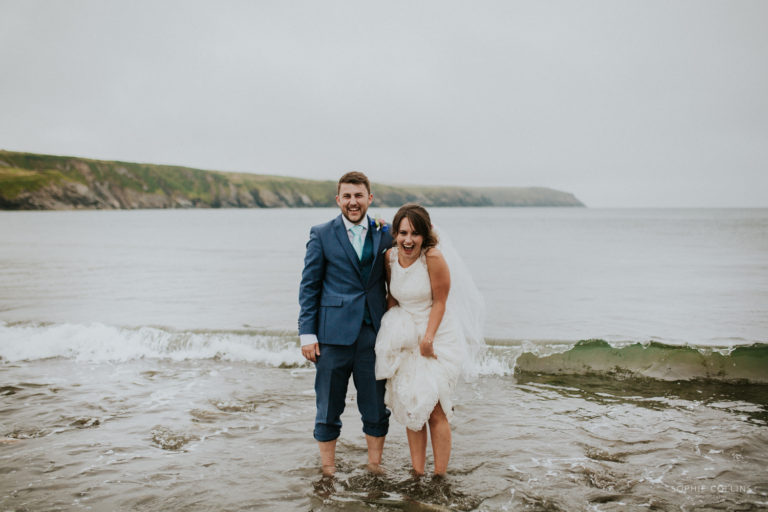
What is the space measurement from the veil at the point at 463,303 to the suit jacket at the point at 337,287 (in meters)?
0.64

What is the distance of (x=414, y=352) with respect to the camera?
446 centimetres

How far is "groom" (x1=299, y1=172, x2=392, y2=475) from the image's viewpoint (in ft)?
14.3

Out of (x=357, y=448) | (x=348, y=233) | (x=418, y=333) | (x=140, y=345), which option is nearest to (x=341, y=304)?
(x=348, y=233)

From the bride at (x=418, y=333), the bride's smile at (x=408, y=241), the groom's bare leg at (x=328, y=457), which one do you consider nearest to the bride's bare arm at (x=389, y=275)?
the bride at (x=418, y=333)

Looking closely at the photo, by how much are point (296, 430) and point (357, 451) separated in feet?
3.44

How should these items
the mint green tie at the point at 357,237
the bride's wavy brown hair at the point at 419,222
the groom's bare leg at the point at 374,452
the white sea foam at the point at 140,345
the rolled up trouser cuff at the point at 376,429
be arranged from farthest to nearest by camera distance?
1. the white sea foam at the point at 140,345
2. the groom's bare leg at the point at 374,452
3. the rolled up trouser cuff at the point at 376,429
4. the mint green tie at the point at 357,237
5. the bride's wavy brown hair at the point at 419,222

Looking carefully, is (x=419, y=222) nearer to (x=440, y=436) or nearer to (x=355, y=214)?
(x=355, y=214)

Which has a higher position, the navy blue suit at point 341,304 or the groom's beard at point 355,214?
the groom's beard at point 355,214

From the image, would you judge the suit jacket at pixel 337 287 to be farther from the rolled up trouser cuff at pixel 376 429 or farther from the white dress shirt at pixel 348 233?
the rolled up trouser cuff at pixel 376 429

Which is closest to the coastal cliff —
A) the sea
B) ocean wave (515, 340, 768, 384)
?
the sea

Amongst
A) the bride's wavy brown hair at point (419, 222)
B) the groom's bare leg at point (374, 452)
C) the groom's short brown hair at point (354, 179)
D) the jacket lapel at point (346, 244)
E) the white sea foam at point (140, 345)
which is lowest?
the white sea foam at point (140, 345)

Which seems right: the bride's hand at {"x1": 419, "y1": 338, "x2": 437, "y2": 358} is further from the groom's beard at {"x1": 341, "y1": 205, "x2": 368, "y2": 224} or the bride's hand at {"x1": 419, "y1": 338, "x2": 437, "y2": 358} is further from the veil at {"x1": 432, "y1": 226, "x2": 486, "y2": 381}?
Result: the groom's beard at {"x1": 341, "y1": 205, "x2": 368, "y2": 224}

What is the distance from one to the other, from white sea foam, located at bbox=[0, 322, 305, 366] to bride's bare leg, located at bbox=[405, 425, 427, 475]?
516cm

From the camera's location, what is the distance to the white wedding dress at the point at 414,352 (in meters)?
4.35
